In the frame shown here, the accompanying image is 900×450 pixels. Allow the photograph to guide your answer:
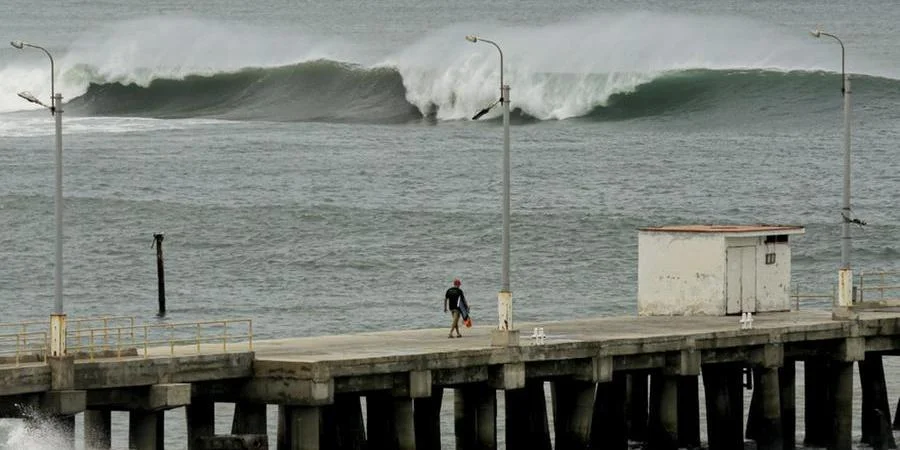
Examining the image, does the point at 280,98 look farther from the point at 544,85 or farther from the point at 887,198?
the point at 887,198

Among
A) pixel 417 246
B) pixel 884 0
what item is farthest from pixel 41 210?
pixel 884 0

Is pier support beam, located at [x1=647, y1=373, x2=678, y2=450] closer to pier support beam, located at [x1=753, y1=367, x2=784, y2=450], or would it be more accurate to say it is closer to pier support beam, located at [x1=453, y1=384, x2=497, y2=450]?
pier support beam, located at [x1=753, y1=367, x2=784, y2=450]

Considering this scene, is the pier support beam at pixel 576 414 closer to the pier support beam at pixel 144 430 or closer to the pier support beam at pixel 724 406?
the pier support beam at pixel 724 406

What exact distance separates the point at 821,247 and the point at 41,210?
21524 mm

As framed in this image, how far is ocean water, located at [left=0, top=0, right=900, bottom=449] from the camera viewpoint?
2115 inches

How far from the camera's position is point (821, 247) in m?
57.2

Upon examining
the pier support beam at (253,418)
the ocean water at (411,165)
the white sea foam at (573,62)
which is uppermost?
the white sea foam at (573,62)

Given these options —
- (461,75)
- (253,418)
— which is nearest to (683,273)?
(253,418)

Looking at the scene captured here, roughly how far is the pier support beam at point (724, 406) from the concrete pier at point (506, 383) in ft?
0.06

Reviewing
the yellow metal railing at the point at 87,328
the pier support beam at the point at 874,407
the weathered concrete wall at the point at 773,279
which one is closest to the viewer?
the yellow metal railing at the point at 87,328

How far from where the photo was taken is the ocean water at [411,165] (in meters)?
53.7

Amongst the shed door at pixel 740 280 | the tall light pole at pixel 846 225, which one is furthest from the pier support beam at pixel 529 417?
the tall light pole at pixel 846 225

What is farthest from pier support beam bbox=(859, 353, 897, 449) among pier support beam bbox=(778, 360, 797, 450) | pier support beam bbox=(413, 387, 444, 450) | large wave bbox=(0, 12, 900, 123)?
large wave bbox=(0, 12, 900, 123)

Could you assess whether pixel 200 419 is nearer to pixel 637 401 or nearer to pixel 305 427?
pixel 305 427
